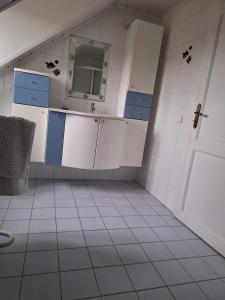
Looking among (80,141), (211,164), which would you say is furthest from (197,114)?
(80,141)

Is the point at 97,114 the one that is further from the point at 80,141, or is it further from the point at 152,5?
the point at 152,5

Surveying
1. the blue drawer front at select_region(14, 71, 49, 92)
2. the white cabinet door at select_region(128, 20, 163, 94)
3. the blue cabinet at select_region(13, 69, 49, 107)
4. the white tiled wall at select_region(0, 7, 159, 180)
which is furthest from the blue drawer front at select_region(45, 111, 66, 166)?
the white cabinet door at select_region(128, 20, 163, 94)

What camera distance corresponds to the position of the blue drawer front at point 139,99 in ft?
9.61

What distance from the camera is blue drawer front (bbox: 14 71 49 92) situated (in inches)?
99.8

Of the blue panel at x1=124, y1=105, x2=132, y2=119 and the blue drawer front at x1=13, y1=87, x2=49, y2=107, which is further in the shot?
the blue panel at x1=124, y1=105, x2=132, y2=119

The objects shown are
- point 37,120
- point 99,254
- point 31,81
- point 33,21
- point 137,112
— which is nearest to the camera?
point 99,254

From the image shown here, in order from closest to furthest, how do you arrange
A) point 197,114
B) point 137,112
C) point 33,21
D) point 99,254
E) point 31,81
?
point 99,254
point 197,114
point 33,21
point 31,81
point 137,112

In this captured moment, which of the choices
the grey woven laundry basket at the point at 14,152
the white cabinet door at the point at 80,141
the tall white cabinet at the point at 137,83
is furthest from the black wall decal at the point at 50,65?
the grey woven laundry basket at the point at 14,152

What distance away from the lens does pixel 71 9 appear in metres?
2.48

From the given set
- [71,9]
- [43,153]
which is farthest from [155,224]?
[71,9]

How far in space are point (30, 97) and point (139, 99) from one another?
54.8 inches

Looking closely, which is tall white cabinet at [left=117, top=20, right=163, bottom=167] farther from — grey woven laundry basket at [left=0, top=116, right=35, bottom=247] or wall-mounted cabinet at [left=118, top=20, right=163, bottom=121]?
grey woven laundry basket at [left=0, top=116, right=35, bottom=247]

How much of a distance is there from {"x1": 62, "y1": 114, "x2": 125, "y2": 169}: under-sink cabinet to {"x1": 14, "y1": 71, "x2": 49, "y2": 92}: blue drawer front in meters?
0.47

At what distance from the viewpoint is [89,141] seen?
2674 mm
